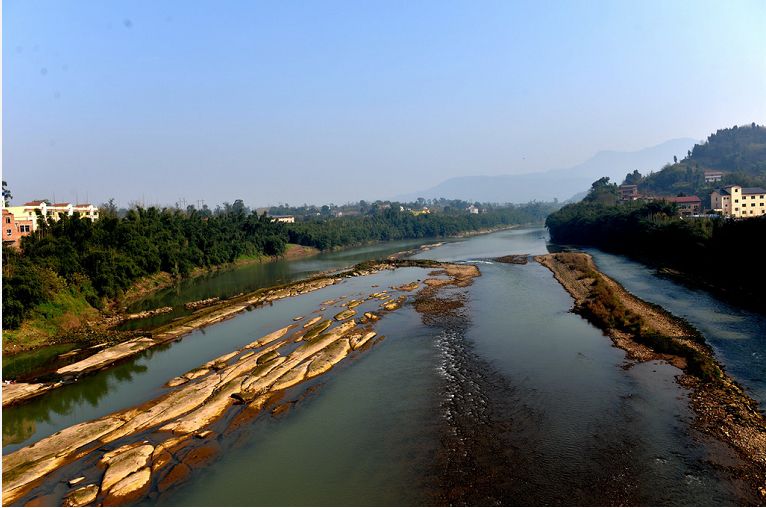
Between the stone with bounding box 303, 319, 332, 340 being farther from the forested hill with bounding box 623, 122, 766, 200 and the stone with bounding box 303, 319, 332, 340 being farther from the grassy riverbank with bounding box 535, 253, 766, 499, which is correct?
the forested hill with bounding box 623, 122, 766, 200

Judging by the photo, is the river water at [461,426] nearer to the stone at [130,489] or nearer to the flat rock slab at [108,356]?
the stone at [130,489]

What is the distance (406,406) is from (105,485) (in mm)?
10080

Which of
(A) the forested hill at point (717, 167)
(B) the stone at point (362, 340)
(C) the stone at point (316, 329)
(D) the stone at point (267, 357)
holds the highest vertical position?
(A) the forested hill at point (717, 167)

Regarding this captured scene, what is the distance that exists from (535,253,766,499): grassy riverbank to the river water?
0.67m

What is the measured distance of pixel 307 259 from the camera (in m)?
80.7

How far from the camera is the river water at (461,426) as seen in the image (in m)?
12.7

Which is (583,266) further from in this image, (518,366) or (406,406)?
(406,406)

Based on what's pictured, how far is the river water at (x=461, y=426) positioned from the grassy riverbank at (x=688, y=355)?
0.67m

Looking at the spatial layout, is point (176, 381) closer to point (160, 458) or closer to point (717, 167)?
point (160, 458)

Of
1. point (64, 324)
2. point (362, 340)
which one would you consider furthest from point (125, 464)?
point (64, 324)

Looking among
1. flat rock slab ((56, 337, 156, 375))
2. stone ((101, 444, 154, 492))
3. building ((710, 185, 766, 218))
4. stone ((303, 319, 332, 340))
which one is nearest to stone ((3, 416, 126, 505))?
stone ((101, 444, 154, 492))

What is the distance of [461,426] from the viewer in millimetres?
16281

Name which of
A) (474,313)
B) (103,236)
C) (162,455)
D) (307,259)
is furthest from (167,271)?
(162,455)

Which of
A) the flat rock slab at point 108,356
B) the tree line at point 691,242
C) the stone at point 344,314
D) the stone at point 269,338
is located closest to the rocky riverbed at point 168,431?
the stone at point 269,338
